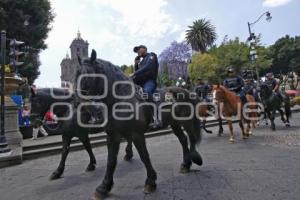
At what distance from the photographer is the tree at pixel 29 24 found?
24.6 m

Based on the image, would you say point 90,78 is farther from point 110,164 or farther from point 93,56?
point 110,164

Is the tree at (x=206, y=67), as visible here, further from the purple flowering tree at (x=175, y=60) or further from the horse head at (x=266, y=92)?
the horse head at (x=266, y=92)

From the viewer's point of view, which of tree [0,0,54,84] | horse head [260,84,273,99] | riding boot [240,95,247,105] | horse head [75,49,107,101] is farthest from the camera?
tree [0,0,54,84]

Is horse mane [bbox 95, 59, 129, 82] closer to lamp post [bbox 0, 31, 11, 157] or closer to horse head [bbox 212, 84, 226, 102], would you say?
lamp post [bbox 0, 31, 11, 157]

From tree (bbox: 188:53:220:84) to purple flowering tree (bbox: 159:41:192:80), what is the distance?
2260 millimetres

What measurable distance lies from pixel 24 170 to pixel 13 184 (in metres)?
1.51

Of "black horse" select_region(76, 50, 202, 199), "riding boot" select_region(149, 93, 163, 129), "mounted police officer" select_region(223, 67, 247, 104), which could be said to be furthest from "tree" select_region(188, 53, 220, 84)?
"black horse" select_region(76, 50, 202, 199)

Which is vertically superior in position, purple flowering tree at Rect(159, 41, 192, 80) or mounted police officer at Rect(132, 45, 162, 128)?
purple flowering tree at Rect(159, 41, 192, 80)

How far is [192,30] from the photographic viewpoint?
66.1 metres

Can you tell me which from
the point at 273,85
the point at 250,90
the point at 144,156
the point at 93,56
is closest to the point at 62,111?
the point at 93,56

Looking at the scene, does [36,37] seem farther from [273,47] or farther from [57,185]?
[273,47]

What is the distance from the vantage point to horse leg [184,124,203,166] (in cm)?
703

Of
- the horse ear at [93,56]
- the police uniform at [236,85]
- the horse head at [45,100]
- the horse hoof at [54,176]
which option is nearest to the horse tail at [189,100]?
the horse ear at [93,56]

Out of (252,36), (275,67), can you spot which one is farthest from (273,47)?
(252,36)
